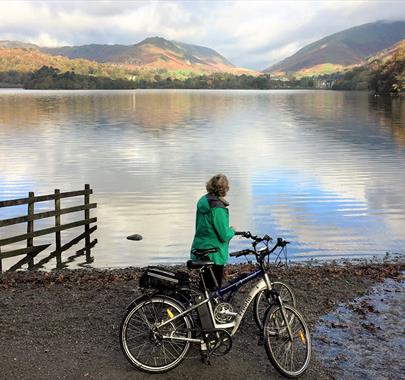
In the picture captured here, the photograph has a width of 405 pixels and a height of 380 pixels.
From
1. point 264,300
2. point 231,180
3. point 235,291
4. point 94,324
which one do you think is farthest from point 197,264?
point 231,180

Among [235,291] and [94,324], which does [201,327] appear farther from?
[94,324]

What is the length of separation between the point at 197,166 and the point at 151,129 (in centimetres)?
3101

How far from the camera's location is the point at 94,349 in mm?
7316

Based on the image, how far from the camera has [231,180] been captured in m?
31.7

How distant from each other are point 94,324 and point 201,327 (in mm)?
2561

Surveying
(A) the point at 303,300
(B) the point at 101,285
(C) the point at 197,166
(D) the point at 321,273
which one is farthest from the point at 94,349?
(C) the point at 197,166

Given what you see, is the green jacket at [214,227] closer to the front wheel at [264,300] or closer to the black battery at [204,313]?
the black battery at [204,313]

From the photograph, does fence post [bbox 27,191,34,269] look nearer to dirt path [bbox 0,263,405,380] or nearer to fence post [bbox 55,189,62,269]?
fence post [bbox 55,189,62,269]

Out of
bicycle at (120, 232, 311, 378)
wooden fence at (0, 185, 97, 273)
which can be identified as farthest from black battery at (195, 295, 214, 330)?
wooden fence at (0, 185, 97, 273)

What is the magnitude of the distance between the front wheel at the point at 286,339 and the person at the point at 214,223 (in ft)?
3.03

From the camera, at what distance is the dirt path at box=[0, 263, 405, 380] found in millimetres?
6680

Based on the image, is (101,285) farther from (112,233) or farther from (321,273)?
(112,233)

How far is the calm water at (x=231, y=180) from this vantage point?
61.5 ft

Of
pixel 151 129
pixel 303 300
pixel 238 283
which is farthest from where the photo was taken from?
pixel 151 129
